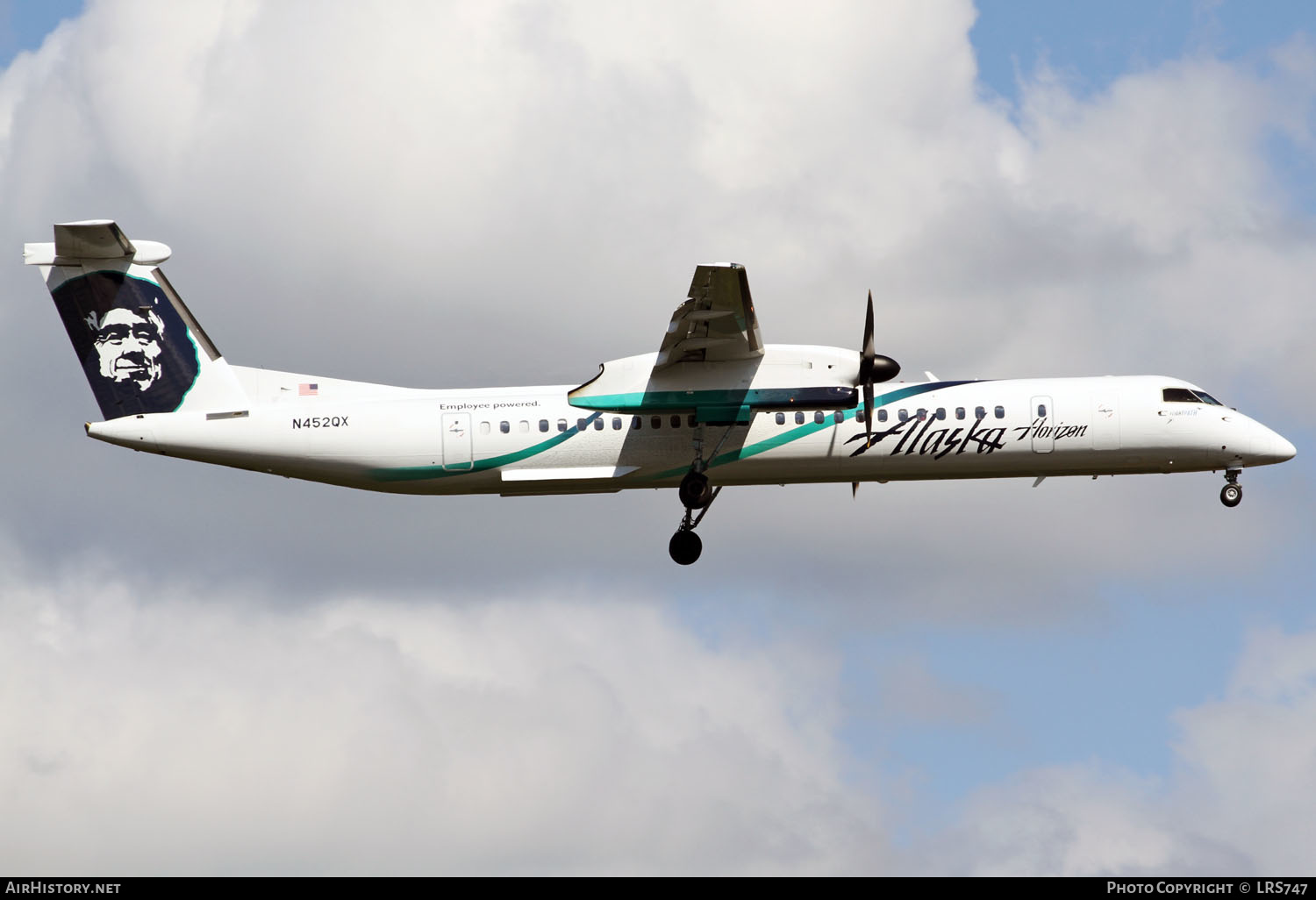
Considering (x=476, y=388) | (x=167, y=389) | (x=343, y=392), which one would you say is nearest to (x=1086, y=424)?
(x=476, y=388)

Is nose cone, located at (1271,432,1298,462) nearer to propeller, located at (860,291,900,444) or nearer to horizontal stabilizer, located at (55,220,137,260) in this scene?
propeller, located at (860,291,900,444)

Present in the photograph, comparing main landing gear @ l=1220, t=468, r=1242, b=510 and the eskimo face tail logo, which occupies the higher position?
the eskimo face tail logo

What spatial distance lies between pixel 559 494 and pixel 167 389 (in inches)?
268

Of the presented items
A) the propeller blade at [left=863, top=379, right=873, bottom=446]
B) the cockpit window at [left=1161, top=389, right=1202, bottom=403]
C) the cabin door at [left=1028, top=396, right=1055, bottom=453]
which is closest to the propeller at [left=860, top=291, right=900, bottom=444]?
the propeller blade at [left=863, top=379, right=873, bottom=446]

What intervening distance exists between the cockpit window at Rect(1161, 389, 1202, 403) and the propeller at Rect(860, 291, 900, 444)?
5.17m

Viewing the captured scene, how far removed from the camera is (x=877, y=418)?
30.0 metres

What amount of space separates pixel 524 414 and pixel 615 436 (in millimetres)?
1571

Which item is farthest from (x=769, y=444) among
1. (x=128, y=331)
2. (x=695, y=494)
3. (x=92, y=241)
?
(x=92, y=241)

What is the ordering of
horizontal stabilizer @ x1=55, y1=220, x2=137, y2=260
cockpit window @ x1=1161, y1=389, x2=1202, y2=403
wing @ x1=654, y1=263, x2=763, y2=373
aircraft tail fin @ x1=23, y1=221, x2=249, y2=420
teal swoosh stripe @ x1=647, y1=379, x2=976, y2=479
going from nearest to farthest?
wing @ x1=654, y1=263, x2=763, y2=373 < horizontal stabilizer @ x1=55, y1=220, x2=137, y2=260 < aircraft tail fin @ x1=23, y1=221, x2=249, y2=420 < teal swoosh stripe @ x1=647, y1=379, x2=976, y2=479 < cockpit window @ x1=1161, y1=389, x2=1202, y2=403

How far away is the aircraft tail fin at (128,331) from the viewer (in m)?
29.0

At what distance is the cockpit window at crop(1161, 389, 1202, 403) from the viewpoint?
31.0 meters

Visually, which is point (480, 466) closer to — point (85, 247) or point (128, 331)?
point (128, 331)

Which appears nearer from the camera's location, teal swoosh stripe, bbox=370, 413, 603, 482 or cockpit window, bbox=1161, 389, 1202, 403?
teal swoosh stripe, bbox=370, 413, 603, 482

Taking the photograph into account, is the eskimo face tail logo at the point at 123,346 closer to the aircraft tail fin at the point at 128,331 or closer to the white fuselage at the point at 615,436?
the aircraft tail fin at the point at 128,331
